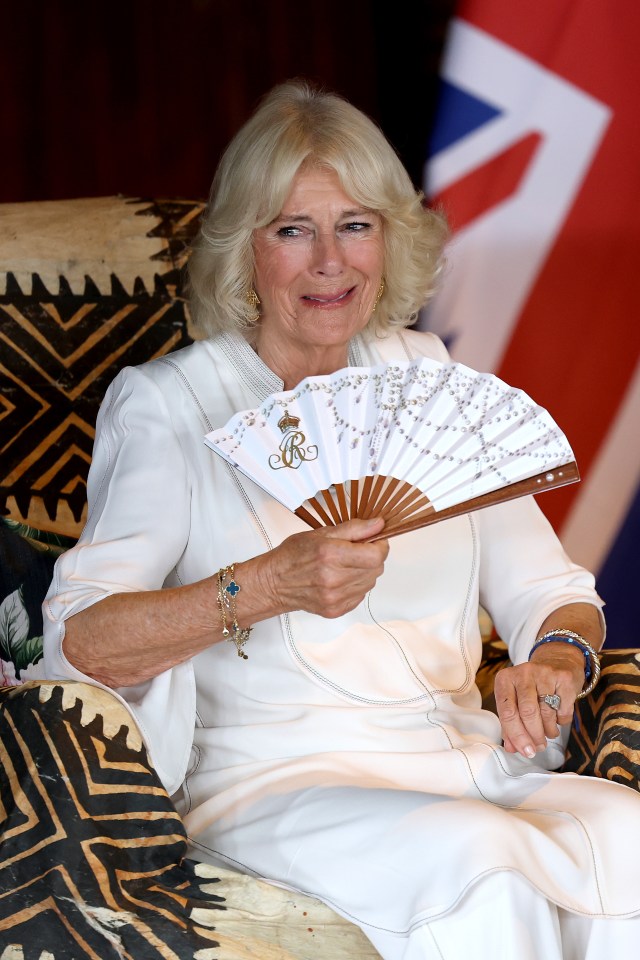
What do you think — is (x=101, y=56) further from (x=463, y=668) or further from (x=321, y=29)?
(x=463, y=668)

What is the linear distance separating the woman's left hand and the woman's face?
664 millimetres

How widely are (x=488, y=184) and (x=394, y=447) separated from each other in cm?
198

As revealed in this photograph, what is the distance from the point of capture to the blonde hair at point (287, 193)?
1994 millimetres

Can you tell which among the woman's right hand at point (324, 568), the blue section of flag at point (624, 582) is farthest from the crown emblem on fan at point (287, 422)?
the blue section of flag at point (624, 582)

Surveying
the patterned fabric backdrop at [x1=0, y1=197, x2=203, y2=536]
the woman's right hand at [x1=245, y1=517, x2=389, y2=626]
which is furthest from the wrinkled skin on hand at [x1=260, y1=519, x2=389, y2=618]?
the patterned fabric backdrop at [x1=0, y1=197, x2=203, y2=536]

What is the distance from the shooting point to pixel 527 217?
3398 mm

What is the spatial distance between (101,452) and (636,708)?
0.98 metres

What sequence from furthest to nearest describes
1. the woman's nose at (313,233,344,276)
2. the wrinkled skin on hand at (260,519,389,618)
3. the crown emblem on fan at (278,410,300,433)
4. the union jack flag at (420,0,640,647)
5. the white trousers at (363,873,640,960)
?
the union jack flag at (420,0,640,647), the woman's nose at (313,233,344,276), the crown emblem on fan at (278,410,300,433), the wrinkled skin on hand at (260,519,389,618), the white trousers at (363,873,640,960)

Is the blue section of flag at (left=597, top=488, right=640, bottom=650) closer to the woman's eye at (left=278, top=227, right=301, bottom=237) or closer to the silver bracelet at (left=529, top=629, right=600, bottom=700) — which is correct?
the silver bracelet at (left=529, top=629, right=600, bottom=700)

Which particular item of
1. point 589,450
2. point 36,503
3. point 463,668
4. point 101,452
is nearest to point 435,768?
point 463,668

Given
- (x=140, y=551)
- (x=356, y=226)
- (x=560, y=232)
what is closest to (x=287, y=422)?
(x=140, y=551)

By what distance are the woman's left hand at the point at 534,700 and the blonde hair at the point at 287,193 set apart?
2.47 feet

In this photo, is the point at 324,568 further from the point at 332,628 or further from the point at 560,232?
the point at 560,232

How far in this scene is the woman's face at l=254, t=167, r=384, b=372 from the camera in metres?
1.99
